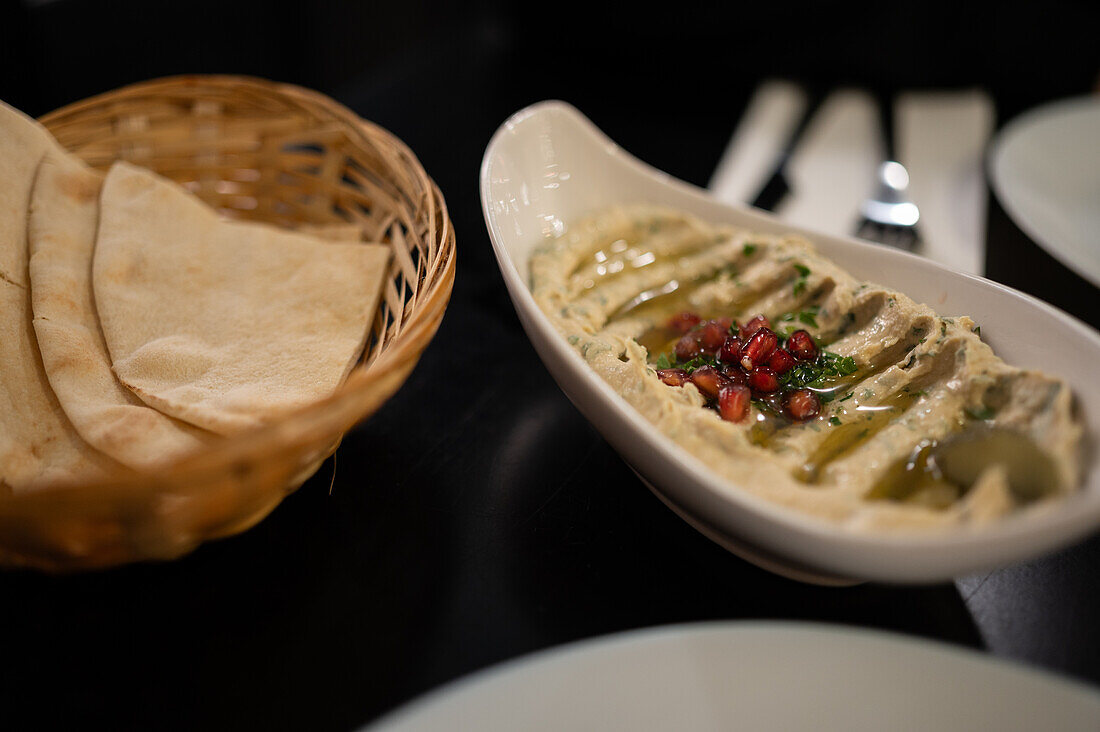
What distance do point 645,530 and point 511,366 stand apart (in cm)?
60

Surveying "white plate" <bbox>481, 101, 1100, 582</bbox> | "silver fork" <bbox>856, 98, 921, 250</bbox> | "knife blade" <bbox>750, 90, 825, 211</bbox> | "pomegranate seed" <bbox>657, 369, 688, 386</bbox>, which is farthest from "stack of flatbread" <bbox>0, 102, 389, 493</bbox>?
"silver fork" <bbox>856, 98, 921, 250</bbox>

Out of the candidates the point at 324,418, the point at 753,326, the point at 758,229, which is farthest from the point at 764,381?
the point at 324,418

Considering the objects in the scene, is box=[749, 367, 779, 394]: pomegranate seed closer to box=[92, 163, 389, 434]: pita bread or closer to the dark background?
the dark background

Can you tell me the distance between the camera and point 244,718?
1.15 meters

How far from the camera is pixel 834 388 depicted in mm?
1470

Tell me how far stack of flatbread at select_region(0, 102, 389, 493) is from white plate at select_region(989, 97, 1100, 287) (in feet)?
6.15

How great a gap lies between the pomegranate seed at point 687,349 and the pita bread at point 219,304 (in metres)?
0.65

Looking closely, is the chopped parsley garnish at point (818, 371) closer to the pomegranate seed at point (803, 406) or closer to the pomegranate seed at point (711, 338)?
the pomegranate seed at point (803, 406)

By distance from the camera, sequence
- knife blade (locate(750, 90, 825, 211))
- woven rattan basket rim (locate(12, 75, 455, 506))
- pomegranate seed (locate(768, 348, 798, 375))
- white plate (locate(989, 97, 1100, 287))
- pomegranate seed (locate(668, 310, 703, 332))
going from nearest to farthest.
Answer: woven rattan basket rim (locate(12, 75, 455, 506)) → pomegranate seed (locate(768, 348, 798, 375)) → pomegranate seed (locate(668, 310, 703, 332)) → white plate (locate(989, 97, 1100, 287)) → knife blade (locate(750, 90, 825, 211))

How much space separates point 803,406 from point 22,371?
4.71 ft

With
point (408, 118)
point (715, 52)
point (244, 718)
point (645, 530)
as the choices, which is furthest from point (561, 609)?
point (715, 52)

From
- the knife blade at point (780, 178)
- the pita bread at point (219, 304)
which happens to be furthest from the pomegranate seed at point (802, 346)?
the knife blade at point (780, 178)

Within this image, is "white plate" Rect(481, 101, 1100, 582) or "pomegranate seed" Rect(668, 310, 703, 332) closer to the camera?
"white plate" Rect(481, 101, 1100, 582)

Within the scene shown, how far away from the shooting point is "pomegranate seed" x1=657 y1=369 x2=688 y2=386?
56.7 inches
